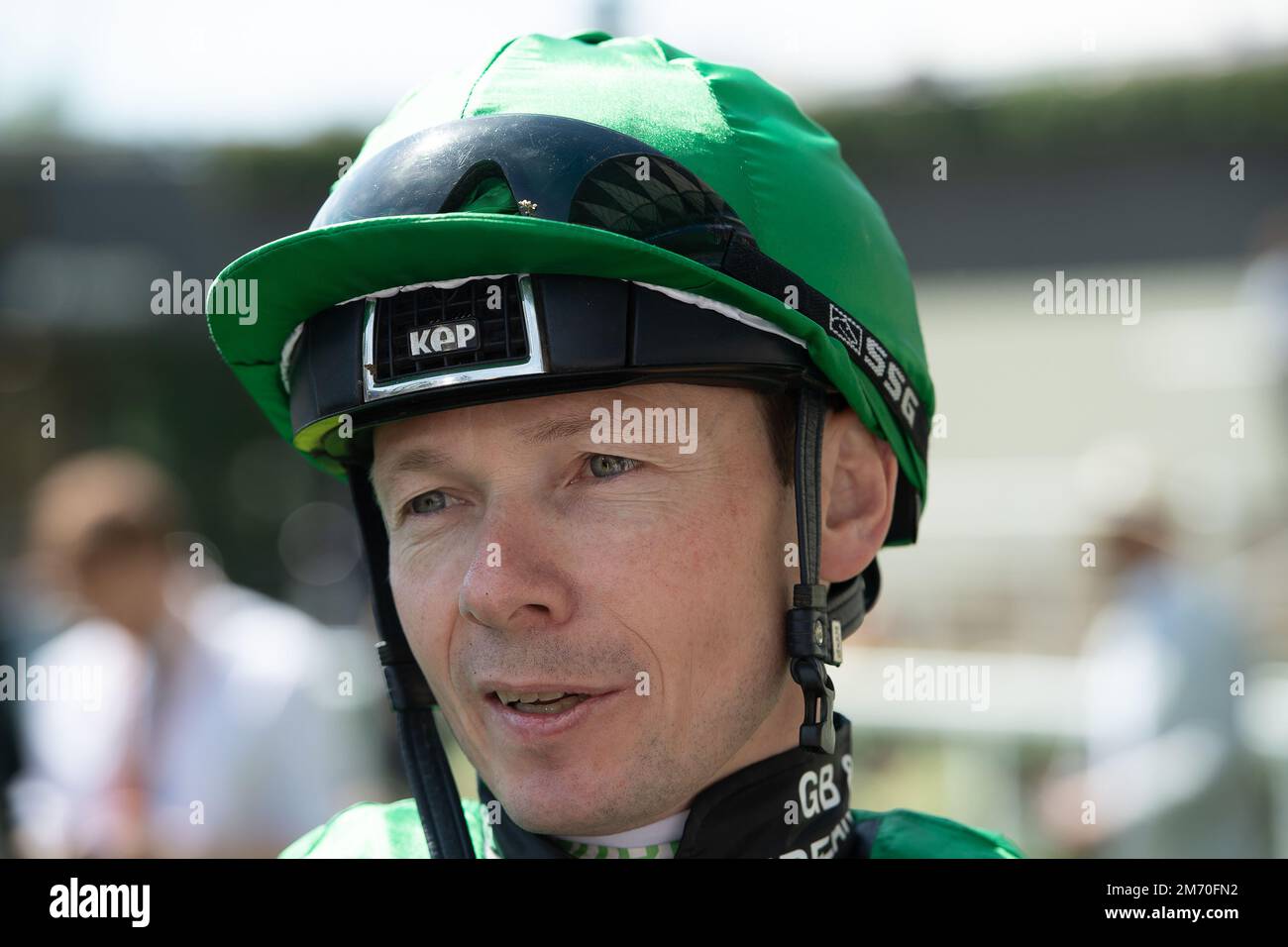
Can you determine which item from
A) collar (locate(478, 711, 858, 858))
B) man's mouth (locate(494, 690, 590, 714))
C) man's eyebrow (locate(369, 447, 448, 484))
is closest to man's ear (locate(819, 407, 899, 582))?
collar (locate(478, 711, 858, 858))

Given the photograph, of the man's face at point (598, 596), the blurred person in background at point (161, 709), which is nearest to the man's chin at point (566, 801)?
the man's face at point (598, 596)

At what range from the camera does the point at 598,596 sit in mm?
1529

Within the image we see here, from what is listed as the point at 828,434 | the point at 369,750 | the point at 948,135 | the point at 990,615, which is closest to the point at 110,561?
the point at 369,750

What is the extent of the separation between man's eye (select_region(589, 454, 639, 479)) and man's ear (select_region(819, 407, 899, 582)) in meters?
0.35

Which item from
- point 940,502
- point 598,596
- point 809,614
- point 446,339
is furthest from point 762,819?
point 940,502

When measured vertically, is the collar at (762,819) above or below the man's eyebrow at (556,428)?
below

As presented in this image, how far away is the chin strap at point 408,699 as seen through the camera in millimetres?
1851

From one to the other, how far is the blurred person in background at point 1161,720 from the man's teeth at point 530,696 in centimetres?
292

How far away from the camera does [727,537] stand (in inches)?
64.1

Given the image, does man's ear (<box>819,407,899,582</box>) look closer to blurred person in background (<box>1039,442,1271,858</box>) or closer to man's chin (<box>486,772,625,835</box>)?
man's chin (<box>486,772,625,835</box>)

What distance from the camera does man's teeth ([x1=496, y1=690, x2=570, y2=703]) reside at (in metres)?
1.55

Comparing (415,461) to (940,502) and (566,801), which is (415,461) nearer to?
(566,801)

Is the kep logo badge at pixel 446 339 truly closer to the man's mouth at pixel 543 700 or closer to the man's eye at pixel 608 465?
the man's eye at pixel 608 465

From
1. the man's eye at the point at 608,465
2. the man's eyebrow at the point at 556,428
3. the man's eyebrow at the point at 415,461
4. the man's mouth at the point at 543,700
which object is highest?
the man's eyebrow at the point at 556,428
